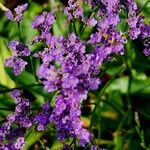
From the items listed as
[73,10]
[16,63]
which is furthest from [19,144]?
[73,10]

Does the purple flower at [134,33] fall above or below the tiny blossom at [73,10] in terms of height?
below

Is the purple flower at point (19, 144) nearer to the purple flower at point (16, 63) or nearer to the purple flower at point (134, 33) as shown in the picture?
the purple flower at point (16, 63)

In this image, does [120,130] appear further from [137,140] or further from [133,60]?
[133,60]

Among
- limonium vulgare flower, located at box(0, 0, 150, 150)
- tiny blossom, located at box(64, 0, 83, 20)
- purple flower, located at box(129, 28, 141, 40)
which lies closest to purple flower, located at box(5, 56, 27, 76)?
limonium vulgare flower, located at box(0, 0, 150, 150)

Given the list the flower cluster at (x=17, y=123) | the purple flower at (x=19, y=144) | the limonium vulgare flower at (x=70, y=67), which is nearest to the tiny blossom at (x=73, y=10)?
the limonium vulgare flower at (x=70, y=67)

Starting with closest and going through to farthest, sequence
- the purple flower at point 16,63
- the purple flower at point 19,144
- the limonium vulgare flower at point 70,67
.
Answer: the limonium vulgare flower at point 70,67 → the purple flower at point 19,144 → the purple flower at point 16,63

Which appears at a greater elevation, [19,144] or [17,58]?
[17,58]

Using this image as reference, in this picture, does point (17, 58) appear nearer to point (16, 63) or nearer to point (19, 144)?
point (16, 63)

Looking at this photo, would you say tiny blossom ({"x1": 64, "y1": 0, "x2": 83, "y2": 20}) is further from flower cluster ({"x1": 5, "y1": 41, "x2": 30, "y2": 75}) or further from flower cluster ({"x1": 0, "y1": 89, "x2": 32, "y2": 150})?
flower cluster ({"x1": 0, "y1": 89, "x2": 32, "y2": 150})

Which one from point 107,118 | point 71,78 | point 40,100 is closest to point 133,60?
point 107,118
